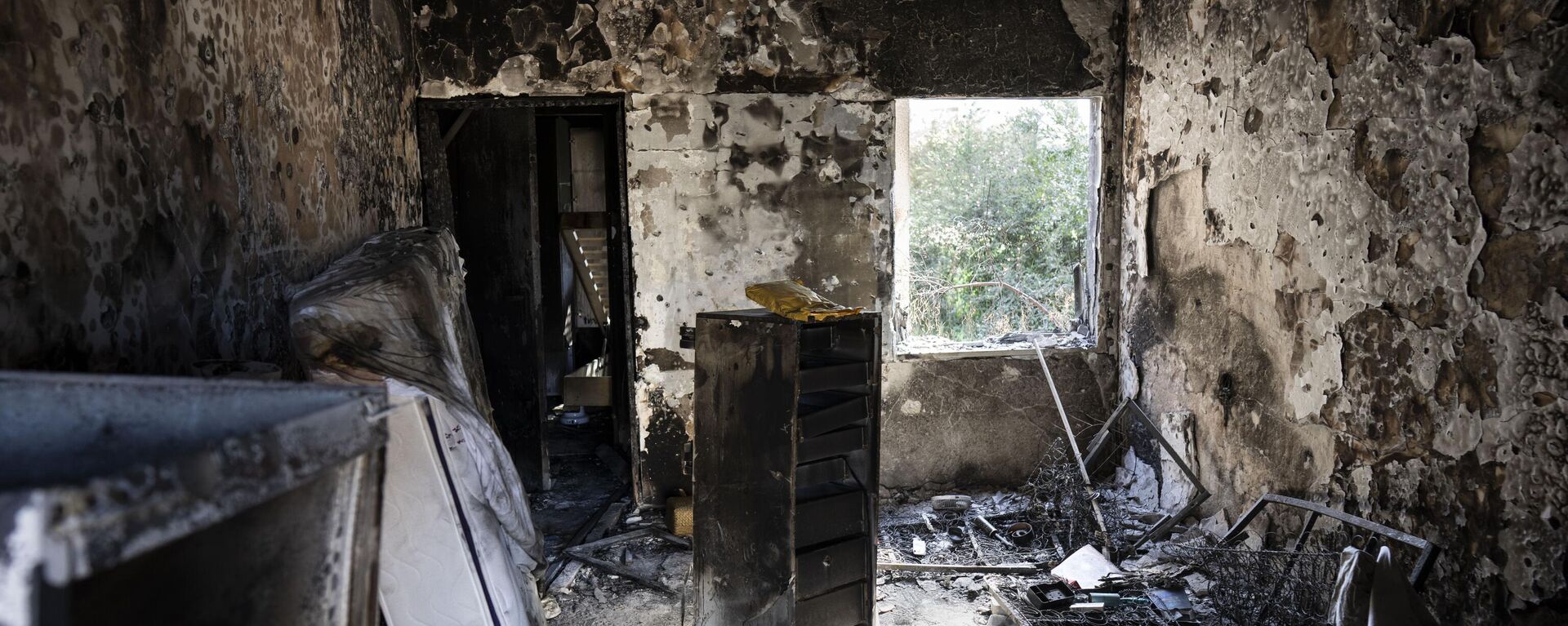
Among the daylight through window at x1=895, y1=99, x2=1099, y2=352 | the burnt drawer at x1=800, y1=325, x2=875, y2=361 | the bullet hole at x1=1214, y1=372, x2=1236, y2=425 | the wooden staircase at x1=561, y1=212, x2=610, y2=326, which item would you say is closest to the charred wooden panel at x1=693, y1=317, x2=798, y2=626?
the burnt drawer at x1=800, y1=325, x2=875, y2=361

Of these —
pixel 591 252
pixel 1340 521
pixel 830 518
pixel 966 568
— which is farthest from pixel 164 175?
pixel 591 252

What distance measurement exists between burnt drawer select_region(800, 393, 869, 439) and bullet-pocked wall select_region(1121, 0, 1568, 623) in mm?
1674

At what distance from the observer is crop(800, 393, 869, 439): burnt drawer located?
2496 millimetres

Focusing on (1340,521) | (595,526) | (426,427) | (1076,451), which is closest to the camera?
(426,427)

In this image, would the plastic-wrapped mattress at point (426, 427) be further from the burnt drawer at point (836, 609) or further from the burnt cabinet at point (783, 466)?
the burnt drawer at point (836, 609)

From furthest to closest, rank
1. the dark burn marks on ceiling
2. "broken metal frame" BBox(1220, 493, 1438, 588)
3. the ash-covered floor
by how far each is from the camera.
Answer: the dark burn marks on ceiling, the ash-covered floor, "broken metal frame" BBox(1220, 493, 1438, 588)

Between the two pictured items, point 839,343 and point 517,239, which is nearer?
point 839,343

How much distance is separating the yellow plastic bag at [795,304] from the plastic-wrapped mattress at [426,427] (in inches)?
35.9

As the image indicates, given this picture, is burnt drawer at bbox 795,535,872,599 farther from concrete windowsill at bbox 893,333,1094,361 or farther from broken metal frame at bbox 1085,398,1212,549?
concrete windowsill at bbox 893,333,1094,361

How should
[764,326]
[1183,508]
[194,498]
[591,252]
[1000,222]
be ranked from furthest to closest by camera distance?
[1000,222] → [591,252] → [1183,508] → [764,326] → [194,498]

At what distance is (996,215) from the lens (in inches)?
367

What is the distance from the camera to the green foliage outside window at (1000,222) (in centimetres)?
879

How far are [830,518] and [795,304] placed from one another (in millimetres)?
663

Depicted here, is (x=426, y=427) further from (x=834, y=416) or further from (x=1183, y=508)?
(x=1183, y=508)
